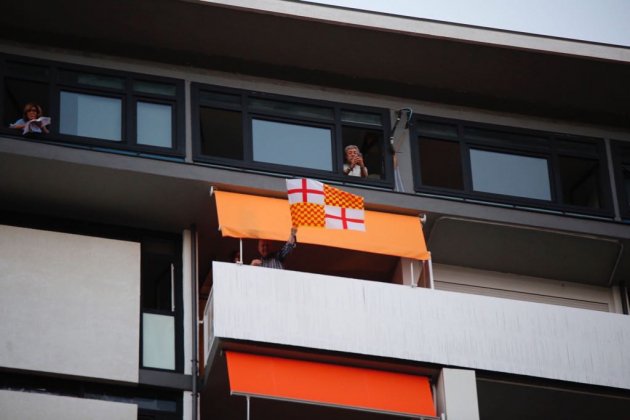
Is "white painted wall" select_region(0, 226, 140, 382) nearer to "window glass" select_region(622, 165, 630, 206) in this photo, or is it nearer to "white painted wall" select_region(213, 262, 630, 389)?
"white painted wall" select_region(213, 262, 630, 389)

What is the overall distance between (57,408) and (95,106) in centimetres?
518

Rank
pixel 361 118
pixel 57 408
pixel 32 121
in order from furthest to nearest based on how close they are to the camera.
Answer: pixel 361 118 < pixel 32 121 < pixel 57 408

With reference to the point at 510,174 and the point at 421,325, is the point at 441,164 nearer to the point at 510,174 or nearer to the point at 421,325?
the point at 510,174

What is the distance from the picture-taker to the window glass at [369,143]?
95.5 feet

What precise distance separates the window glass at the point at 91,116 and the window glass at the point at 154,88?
0.46 meters

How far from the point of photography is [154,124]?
91.7ft

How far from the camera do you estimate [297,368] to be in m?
26.1

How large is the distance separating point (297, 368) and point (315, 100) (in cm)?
513

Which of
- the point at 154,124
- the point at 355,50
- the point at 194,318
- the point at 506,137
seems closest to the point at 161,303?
the point at 194,318

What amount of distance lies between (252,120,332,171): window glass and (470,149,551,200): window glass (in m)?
2.66

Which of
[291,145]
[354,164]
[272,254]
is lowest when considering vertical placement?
[272,254]

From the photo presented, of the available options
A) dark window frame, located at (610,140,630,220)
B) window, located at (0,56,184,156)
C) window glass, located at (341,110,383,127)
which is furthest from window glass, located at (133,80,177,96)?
dark window frame, located at (610,140,630,220)

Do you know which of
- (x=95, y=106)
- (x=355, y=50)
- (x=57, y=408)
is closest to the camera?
(x=57, y=408)

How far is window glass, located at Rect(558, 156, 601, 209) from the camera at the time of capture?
99.1 feet
